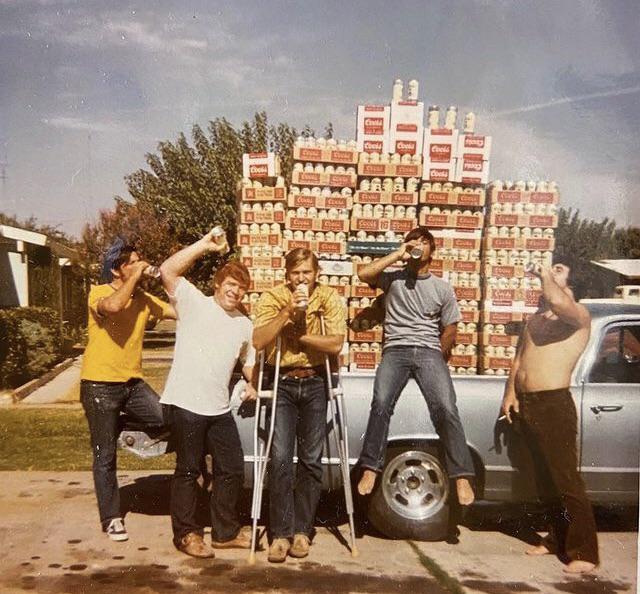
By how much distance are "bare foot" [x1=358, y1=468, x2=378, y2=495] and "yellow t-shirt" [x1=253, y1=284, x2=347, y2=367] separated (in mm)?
860

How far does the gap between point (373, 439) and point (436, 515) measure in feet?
2.59

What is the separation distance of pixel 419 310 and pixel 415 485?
1.32m

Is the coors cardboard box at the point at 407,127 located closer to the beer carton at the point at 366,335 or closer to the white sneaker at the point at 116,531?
the beer carton at the point at 366,335

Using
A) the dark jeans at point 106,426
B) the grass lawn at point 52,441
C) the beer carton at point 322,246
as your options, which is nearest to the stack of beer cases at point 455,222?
the beer carton at point 322,246

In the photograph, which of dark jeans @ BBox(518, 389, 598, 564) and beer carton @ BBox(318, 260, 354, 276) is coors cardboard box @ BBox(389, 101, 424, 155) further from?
dark jeans @ BBox(518, 389, 598, 564)

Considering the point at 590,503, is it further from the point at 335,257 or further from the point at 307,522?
the point at 335,257

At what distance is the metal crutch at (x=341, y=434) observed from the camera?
5.01 metres

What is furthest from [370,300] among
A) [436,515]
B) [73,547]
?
[73,547]

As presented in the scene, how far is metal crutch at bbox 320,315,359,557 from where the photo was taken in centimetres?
501

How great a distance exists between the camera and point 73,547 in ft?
16.6

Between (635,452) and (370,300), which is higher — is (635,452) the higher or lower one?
the lower one

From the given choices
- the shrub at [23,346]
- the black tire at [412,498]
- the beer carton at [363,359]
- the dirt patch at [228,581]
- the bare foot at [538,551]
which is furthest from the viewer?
the shrub at [23,346]

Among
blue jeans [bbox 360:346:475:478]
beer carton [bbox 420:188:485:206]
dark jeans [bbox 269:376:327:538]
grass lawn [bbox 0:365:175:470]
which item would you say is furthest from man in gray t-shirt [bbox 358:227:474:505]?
grass lawn [bbox 0:365:175:470]

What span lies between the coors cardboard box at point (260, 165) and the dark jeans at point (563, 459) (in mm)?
2816
